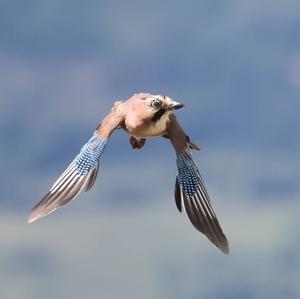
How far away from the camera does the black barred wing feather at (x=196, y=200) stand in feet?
26.8

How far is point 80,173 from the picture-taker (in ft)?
28.3

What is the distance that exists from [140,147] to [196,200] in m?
0.97

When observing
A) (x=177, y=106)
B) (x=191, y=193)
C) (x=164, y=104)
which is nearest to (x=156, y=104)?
(x=164, y=104)

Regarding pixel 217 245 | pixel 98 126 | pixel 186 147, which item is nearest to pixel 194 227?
pixel 217 245

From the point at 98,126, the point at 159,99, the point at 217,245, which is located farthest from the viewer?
the point at 98,126

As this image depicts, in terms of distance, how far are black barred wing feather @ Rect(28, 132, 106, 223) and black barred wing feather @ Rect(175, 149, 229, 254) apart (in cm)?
108

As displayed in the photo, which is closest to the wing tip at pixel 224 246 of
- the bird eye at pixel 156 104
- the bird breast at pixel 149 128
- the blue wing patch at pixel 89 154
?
the bird breast at pixel 149 128

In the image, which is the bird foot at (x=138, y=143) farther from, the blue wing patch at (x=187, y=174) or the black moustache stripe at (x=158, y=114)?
the blue wing patch at (x=187, y=174)

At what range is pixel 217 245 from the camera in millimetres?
7910

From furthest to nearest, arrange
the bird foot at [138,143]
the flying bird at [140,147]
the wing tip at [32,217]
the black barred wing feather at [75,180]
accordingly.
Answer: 1. the bird foot at [138,143]
2. the flying bird at [140,147]
3. the black barred wing feather at [75,180]
4. the wing tip at [32,217]

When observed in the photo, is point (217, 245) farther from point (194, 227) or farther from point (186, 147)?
point (186, 147)

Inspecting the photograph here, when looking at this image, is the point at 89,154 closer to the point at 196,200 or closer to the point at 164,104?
the point at 164,104

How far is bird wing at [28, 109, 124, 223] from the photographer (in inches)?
314

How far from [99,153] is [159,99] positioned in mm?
1130
